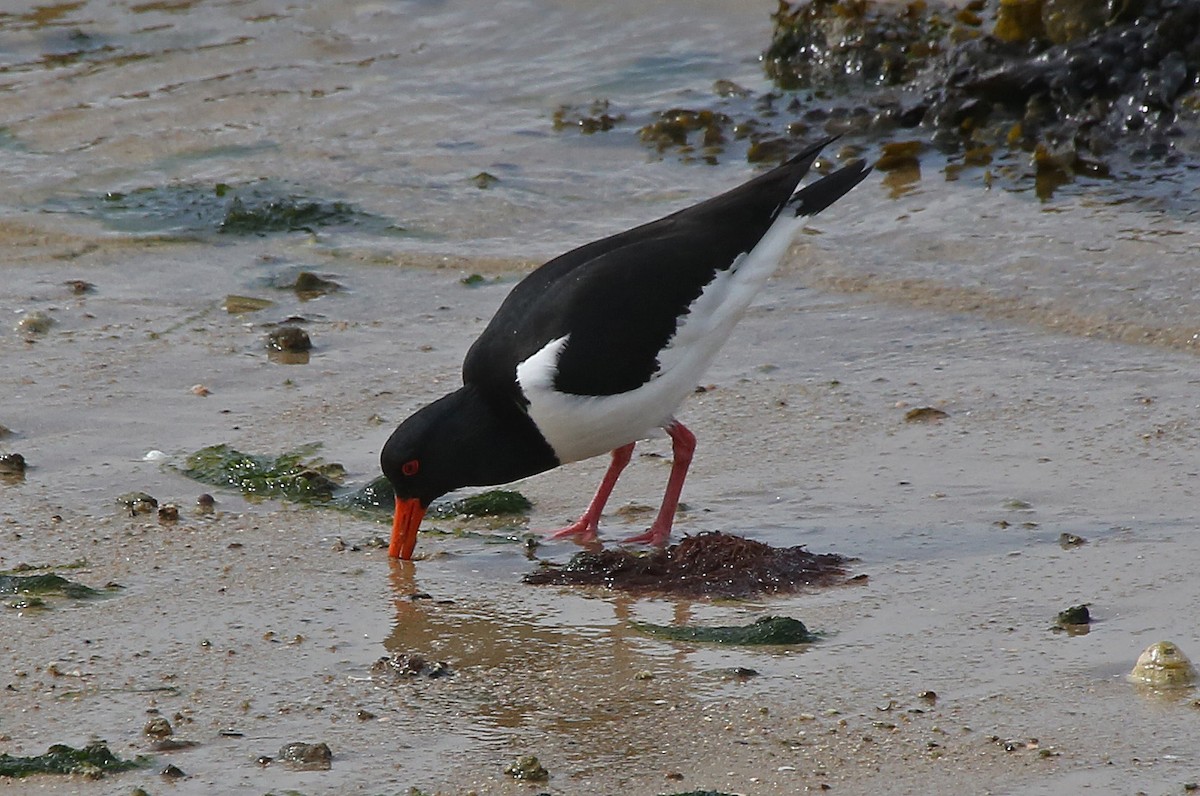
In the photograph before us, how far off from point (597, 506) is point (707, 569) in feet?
2.07

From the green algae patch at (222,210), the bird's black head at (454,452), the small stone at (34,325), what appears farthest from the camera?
the green algae patch at (222,210)

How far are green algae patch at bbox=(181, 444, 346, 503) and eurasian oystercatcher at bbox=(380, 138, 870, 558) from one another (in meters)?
0.37

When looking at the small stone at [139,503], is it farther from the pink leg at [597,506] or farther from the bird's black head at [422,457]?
the pink leg at [597,506]

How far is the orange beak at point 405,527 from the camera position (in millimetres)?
4795

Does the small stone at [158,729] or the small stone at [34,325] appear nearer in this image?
the small stone at [158,729]

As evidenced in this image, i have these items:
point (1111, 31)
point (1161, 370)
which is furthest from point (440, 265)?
point (1111, 31)

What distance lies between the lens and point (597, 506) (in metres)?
5.18

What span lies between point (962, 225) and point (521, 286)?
3005 millimetres

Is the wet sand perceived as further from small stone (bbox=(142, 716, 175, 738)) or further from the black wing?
the black wing

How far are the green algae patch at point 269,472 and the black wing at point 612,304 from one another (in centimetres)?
57

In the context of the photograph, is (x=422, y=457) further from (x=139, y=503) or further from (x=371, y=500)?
(x=139, y=503)

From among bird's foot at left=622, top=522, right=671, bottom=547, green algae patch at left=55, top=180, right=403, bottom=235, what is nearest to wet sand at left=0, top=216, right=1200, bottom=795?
bird's foot at left=622, top=522, right=671, bottom=547

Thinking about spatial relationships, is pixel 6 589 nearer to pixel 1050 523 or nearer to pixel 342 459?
pixel 342 459

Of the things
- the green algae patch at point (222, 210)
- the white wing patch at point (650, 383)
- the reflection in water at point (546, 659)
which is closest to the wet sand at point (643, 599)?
the reflection in water at point (546, 659)
